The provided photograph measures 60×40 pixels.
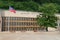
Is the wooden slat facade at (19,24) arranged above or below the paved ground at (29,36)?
above

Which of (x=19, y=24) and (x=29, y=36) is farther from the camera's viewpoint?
(x=19, y=24)

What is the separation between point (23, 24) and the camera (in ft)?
47.8

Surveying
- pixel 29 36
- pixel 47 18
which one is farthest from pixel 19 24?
pixel 29 36

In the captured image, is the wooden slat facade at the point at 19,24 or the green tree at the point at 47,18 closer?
the green tree at the point at 47,18

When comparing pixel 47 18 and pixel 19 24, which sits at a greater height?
pixel 47 18

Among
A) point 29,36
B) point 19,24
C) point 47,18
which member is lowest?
point 29,36

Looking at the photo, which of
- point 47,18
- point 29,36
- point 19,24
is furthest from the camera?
point 19,24

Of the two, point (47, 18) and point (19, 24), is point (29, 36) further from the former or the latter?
point (19, 24)

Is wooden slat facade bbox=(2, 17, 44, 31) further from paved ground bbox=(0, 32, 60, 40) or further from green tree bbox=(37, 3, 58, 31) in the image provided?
paved ground bbox=(0, 32, 60, 40)

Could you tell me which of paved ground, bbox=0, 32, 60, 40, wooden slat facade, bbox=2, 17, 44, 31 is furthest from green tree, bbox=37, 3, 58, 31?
paved ground, bbox=0, 32, 60, 40

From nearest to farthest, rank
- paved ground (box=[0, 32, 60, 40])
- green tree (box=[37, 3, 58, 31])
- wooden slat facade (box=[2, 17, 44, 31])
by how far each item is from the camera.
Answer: paved ground (box=[0, 32, 60, 40]) → green tree (box=[37, 3, 58, 31]) → wooden slat facade (box=[2, 17, 44, 31])

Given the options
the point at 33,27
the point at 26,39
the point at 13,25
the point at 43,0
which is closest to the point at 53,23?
the point at 33,27

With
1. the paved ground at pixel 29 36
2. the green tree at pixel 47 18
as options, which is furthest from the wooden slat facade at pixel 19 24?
the paved ground at pixel 29 36

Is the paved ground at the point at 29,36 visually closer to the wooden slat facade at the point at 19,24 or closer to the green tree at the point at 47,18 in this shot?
the green tree at the point at 47,18
